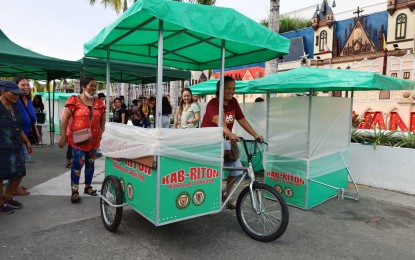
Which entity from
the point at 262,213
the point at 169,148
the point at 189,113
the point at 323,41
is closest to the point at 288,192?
the point at 262,213

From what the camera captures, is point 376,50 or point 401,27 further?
point 376,50

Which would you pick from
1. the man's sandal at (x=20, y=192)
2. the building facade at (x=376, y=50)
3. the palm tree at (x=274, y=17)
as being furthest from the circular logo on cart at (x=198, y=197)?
the building facade at (x=376, y=50)

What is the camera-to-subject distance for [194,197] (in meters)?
3.05

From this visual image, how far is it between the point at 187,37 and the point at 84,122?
1.84 meters

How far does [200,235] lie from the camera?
3410 mm

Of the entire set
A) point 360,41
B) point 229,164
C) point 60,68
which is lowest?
point 229,164

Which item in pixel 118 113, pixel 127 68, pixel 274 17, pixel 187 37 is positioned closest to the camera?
pixel 187 37

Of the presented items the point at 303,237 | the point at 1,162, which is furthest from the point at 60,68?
the point at 303,237

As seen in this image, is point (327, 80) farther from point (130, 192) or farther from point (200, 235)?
point (130, 192)

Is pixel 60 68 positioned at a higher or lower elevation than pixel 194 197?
higher

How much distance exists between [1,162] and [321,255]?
12.4 ft

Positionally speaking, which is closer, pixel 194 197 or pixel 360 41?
pixel 194 197

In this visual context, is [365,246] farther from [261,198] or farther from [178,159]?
[178,159]

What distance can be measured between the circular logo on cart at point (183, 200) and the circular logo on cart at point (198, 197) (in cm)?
8
